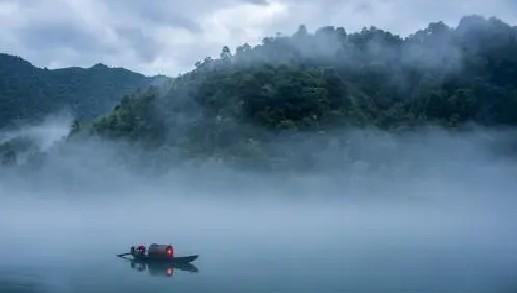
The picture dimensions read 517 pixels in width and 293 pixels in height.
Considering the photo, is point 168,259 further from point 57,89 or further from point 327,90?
point 57,89

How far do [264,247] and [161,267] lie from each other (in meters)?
5.56

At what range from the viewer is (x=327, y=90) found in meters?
42.9

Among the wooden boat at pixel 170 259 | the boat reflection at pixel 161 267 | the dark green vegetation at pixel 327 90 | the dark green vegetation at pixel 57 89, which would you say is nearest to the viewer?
the boat reflection at pixel 161 267

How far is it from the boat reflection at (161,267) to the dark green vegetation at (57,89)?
30.2 m

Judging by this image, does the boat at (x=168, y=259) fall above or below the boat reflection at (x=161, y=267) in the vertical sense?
above

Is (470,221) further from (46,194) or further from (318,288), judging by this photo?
(46,194)

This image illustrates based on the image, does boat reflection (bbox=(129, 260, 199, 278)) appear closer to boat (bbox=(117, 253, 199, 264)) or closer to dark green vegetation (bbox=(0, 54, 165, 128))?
boat (bbox=(117, 253, 199, 264))

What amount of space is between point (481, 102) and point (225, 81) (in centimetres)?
1438

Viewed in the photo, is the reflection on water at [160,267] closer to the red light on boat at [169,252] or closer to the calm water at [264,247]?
the calm water at [264,247]

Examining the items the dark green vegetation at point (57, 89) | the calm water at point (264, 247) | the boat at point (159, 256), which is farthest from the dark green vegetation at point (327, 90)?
A: the boat at point (159, 256)

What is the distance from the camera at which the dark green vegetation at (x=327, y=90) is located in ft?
136

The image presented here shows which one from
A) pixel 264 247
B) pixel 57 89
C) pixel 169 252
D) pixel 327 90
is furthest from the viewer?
pixel 57 89

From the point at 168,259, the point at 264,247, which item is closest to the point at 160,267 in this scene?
the point at 168,259

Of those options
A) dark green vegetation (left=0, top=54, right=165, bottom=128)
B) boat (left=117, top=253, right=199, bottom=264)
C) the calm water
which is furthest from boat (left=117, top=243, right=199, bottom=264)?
dark green vegetation (left=0, top=54, right=165, bottom=128)
